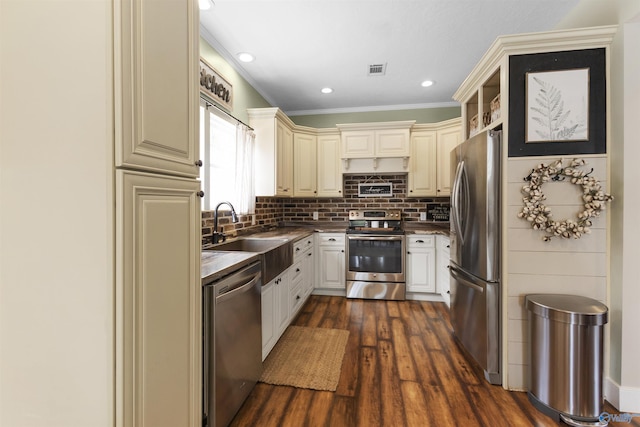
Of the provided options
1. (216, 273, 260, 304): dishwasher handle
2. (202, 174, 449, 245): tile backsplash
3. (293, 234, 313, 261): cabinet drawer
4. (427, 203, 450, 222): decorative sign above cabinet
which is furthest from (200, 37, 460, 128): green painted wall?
(216, 273, 260, 304): dishwasher handle

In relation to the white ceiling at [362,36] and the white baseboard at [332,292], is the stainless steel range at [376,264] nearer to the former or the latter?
the white baseboard at [332,292]

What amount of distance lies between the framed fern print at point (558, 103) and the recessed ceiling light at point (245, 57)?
7.37 ft

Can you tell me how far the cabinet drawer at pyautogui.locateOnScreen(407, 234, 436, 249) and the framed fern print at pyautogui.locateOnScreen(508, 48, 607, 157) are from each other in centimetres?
191

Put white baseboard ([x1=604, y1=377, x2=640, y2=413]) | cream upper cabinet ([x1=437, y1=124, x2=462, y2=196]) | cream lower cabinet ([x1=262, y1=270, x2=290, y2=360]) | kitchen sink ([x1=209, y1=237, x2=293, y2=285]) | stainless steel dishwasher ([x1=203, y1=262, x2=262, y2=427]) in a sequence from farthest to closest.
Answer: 1. cream upper cabinet ([x1=437, y1=124, x2=462, y2=196])
2. cream lower cabinet ([x1=262, y1=270, x2=290, y2=360])
3. kitchen sink ([x1=209, y1=237, x2=293, y2=285])
4. white baseboard ([x1=604, y1=377, x2=640, y2=413])
5. stainless steel dishwasher ([x1=203, y1=262, x2=262, y2=427])

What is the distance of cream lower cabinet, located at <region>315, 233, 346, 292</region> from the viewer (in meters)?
3.83

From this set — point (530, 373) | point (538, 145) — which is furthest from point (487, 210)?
point (530, 373)

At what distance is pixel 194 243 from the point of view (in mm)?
1131

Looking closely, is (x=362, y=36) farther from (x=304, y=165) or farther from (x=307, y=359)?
(x=307, y=359)

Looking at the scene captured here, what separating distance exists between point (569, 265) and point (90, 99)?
8.56 feet

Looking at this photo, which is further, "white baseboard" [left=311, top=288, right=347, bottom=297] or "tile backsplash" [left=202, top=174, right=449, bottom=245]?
"tile backsplash" [left=202, top=174, right=449, bottom=245]

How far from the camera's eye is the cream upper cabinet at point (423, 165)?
3.95 metres

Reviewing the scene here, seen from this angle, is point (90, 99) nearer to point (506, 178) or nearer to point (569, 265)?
point (506, 178)

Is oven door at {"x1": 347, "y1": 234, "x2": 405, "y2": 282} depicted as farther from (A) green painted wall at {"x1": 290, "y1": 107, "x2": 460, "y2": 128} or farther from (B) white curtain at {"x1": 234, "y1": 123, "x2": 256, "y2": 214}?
(A) green painted wall at {"x1": 290, "y1": 107, "x2": 460, "y2": 128}

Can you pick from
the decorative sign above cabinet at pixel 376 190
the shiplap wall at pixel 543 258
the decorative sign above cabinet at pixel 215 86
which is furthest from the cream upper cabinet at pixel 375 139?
the shiplap wall at pixel 543 258
